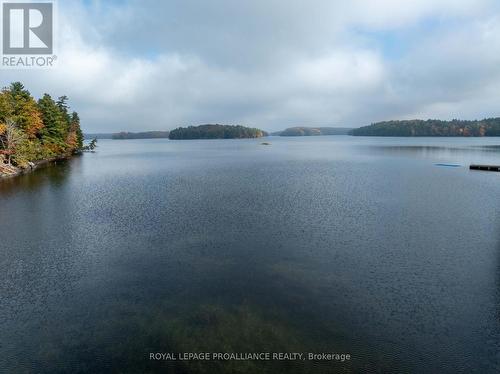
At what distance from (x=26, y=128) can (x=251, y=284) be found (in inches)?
2771

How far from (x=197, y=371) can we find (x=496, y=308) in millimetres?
14594

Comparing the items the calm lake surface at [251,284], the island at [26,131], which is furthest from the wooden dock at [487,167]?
the island at [26,131]

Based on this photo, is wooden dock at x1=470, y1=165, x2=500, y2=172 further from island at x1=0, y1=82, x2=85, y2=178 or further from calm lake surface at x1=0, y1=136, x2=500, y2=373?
island at x1=0, y1=82, x2=85, y2=178

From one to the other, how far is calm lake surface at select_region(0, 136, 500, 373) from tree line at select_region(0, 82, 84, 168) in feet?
104

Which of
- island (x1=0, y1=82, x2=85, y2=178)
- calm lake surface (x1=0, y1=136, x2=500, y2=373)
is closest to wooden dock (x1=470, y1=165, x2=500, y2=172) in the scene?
calm lake surface (x1=0, y1=136, x2=500, y2=373)

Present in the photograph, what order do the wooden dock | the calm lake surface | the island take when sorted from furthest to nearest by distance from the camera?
the wooden dock, the island, the calm lake surface

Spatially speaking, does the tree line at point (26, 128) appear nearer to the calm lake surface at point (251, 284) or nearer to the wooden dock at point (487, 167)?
the calm lake surface at point (251, 284)

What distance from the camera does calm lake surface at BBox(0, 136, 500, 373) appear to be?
1270 cm

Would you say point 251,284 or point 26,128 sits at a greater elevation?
point 26,128

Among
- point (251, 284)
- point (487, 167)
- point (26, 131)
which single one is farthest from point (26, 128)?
point (487, 167)

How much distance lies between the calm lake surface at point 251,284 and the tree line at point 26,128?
3155cm

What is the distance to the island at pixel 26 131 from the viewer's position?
191ft

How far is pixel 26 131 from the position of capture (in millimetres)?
67062

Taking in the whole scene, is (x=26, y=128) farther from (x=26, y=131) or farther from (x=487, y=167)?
(x=487, y=167)
